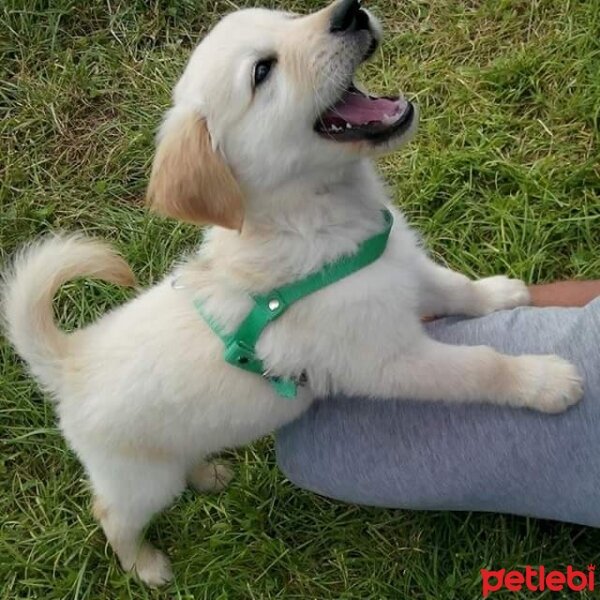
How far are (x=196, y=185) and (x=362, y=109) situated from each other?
0.42 metres

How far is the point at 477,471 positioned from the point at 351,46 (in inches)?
36.9

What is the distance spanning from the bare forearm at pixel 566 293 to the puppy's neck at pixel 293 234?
0.65 metres

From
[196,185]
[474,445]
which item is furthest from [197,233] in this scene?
[474,445]

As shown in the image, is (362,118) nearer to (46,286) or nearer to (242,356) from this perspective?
(242,356)

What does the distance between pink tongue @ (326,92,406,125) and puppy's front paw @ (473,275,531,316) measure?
1.99 ft

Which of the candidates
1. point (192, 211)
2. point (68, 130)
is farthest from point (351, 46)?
point (68, 130)

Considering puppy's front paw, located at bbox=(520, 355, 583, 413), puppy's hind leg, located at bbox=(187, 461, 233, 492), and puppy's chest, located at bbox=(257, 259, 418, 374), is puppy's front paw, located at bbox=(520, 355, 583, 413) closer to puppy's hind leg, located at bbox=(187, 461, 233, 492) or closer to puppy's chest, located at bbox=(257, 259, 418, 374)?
puppy's chest, located at bbox=(257, 259, 418, 374)

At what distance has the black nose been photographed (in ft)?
5.75

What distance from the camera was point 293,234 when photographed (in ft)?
6.14

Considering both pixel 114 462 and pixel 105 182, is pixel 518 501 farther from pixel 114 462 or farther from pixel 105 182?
pixel 105 182

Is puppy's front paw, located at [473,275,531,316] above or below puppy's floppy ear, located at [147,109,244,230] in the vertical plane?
below

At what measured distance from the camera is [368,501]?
6.82ft

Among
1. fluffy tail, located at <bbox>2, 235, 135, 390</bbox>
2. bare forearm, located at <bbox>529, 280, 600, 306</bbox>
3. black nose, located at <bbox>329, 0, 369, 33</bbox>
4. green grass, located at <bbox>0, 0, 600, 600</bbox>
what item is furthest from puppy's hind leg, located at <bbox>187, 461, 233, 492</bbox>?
black nose, located at <bbox>329, 0, 369, 33</bbox>

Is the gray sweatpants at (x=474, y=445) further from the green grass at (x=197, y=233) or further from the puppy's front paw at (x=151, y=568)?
the puppy's front paw at (x=151, y=568)
